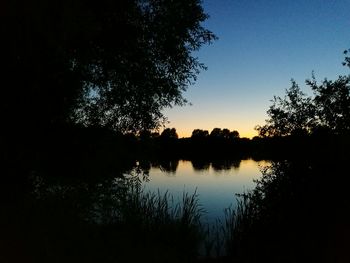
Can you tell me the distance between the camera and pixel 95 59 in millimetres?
16188

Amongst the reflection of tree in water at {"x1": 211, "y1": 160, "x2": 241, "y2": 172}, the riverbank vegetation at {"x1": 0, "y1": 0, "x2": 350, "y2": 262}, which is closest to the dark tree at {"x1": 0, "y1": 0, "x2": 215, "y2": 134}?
the riverbank vegetation at {"x1": 0, "y1": 0, "x2": 350, "y2": 262}

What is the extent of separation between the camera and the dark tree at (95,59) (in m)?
12.6

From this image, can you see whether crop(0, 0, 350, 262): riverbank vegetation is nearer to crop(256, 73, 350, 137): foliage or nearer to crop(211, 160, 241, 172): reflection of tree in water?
crop(256, 73, 350, 137): foliage

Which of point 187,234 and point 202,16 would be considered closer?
point 187,234

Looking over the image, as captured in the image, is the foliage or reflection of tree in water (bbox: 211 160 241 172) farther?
reflection of tree in water (bbox: 211 160 241 172)

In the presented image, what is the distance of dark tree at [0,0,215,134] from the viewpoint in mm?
12602

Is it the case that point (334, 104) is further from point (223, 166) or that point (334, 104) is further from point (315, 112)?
point (223, 166)

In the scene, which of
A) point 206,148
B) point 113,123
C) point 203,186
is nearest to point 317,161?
point 113,123

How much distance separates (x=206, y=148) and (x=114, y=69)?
13940cm

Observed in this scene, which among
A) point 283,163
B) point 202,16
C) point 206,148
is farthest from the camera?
point 206,148

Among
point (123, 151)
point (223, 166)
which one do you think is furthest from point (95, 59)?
point (223, 166)

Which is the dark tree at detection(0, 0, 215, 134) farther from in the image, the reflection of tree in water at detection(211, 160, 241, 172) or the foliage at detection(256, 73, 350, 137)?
the reflection of tree in water at detection(211, 160, 241, 172)

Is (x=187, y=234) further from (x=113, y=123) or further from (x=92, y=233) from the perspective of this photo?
(x=113, y=123)

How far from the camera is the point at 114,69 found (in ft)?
53.6
